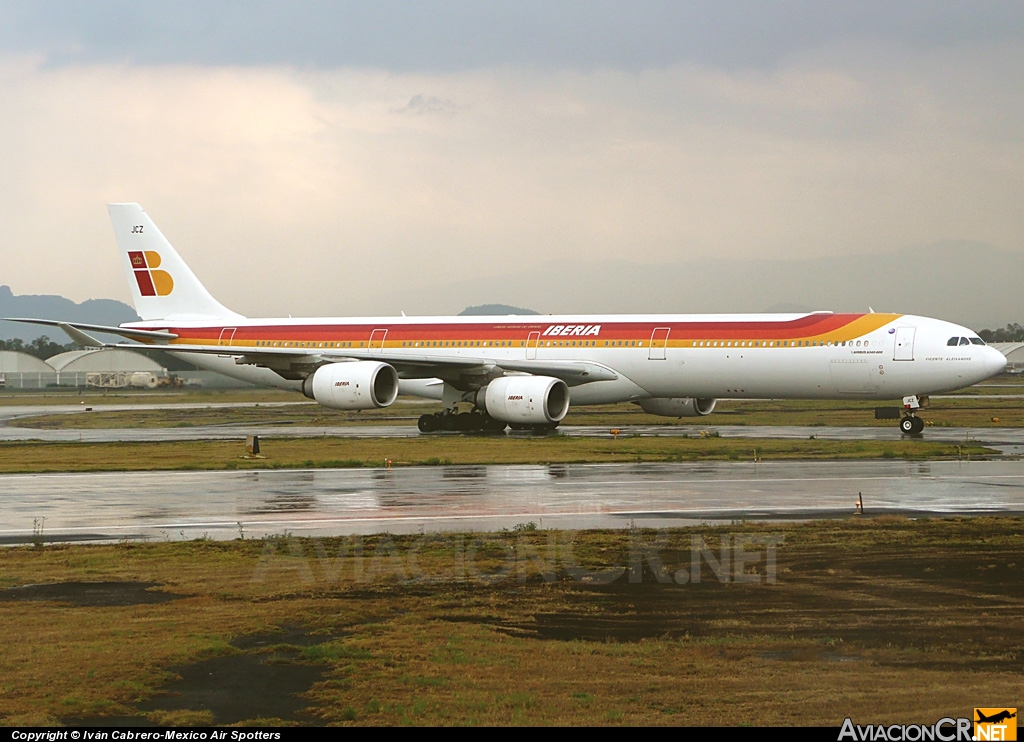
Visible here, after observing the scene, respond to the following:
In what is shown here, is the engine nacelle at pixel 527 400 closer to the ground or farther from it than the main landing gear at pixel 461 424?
farther from it

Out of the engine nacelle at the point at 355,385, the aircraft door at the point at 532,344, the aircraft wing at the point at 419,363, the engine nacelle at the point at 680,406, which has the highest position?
the aircraft door at the point at 532,344

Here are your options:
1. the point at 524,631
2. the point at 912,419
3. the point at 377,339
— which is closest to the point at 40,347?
the point at 377,339

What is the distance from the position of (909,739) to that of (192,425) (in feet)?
140

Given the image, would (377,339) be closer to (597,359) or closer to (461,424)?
(461,424)

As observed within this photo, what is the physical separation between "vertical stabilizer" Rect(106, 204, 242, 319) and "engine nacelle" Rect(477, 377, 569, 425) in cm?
1635

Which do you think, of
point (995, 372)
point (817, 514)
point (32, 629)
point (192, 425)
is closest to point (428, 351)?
point (192, 425)

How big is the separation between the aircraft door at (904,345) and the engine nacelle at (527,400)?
10206 millimetres

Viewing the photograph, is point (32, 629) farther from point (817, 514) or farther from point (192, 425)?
point (192, 425)

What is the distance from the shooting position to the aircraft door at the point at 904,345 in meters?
34.9

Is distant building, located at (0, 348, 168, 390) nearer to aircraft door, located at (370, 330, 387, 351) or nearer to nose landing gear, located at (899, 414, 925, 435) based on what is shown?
aircraft door, located at (370, 330, 387, 351)

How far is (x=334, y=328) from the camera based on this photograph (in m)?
43.8

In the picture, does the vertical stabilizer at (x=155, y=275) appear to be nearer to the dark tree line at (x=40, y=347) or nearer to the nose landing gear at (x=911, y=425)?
the nose landing gear at (x=911, y=425)

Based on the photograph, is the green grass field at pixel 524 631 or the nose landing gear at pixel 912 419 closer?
the green grass field at pixel 524 631

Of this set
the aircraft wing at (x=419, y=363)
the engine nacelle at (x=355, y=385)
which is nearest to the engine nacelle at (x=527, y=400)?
the aircraft wing at (x=419, y=363)
